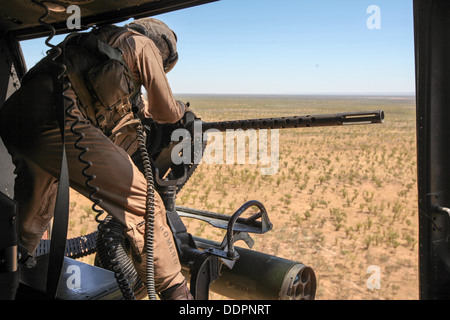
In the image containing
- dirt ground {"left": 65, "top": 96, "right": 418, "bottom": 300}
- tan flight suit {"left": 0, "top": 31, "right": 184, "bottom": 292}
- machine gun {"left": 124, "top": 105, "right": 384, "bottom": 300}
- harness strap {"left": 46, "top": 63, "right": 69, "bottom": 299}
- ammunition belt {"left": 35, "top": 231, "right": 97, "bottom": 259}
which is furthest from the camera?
dirt ground {"left": 65, "top": 96, "right": 418, "bottom": 300}

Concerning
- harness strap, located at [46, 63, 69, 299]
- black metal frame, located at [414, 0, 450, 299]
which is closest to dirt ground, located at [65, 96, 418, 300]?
black metal frame, located at [414, 0, 450, 299]

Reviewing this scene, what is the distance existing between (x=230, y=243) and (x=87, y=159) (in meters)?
1.24

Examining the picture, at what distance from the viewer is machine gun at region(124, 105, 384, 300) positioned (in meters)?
2.89

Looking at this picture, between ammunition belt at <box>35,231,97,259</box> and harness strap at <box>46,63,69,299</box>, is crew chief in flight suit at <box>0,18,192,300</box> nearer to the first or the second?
harness strap at <box>46,63,69,299</box>

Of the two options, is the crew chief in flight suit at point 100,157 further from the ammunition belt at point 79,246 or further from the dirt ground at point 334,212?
the dirt ground at point 334,212

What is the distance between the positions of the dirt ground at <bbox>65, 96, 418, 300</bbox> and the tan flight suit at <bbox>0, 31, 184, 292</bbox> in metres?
3.38

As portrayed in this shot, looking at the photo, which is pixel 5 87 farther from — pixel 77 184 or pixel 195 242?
pixel 195 242

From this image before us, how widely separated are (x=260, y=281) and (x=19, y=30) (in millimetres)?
3140

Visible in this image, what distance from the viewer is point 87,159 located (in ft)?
7.73

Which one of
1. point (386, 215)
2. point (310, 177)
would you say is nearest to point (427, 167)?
point (386, 215)

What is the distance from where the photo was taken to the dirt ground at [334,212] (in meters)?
6.63

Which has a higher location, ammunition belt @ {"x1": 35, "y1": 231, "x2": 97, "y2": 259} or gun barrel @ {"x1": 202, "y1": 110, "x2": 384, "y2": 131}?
gun barrel @ {"x1": 202, "y1": 110, "x2": 384, "y2": 131}

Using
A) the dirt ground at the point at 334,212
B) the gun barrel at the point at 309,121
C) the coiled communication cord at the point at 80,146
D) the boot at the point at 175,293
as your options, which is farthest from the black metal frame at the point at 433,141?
the dirt ground at the point at 334,212

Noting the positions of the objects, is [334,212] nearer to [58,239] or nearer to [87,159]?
[87,159]
